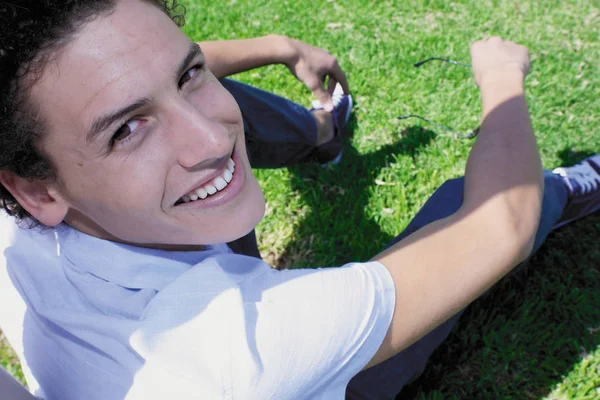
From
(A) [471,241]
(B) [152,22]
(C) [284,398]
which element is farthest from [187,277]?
(A) [471,241]

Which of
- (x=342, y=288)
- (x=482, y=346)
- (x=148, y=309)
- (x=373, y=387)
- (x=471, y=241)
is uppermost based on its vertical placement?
(x=148, y=309)

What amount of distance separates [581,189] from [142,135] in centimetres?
206

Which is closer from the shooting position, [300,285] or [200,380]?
[200,380]

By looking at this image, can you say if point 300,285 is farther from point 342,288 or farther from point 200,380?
point 200,380

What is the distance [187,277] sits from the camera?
116 centimetres

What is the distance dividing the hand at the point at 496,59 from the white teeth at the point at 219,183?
1054 mm

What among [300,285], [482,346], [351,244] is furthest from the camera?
[351,244]

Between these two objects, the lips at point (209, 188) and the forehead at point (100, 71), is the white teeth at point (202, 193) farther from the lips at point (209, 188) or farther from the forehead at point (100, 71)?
the forehead at point (100, 71)

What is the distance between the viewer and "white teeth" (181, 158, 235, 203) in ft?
4.29

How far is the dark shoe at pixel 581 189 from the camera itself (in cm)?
243

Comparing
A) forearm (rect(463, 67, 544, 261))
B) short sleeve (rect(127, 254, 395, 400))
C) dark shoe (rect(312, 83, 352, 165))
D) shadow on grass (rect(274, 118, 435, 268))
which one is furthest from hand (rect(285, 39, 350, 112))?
short sleeve (rect(127, 254, 395, 400))

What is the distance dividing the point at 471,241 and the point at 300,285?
1.61 feet

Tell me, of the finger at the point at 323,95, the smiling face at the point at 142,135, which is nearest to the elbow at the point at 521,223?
the smiling face at the point at 142,135

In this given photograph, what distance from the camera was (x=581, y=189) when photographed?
96.1 inches
